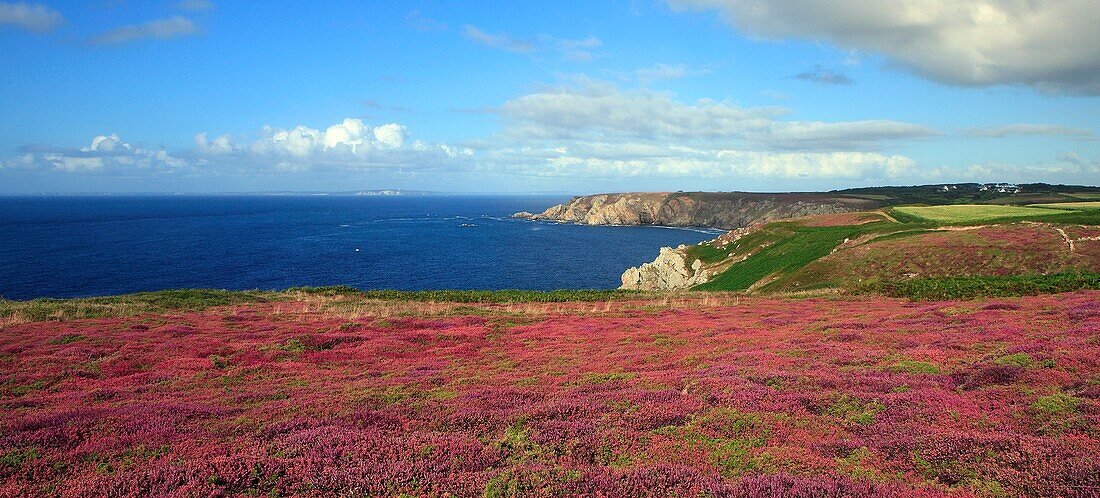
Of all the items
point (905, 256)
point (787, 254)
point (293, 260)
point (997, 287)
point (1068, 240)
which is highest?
point (1068, 240)

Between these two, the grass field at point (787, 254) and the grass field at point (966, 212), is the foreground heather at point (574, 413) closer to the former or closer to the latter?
the grass field at point (787, 254)

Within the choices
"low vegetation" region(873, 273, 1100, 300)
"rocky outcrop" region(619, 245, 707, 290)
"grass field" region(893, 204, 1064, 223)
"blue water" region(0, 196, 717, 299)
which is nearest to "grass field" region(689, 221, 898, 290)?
"rocky outcrop" region(619, 245, 707, 290)

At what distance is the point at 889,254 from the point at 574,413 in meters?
49.6

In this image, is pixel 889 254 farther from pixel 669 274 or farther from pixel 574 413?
pixel 574 413

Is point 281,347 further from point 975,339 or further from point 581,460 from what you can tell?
point 975,339

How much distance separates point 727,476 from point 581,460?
2454 millimetres

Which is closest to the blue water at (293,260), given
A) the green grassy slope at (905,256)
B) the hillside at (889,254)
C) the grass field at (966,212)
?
the hillside at (889,254)

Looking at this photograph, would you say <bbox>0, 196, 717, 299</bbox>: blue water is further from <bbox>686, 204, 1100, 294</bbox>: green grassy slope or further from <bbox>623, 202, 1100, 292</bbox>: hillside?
<bbox>686, 204, 1100, 294</bbox>: green grassy slope

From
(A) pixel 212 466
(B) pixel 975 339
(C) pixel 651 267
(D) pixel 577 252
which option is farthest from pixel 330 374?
(D) pixel 577 252

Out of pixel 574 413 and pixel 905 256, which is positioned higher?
pixel 905 256

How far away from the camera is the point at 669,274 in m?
83.1

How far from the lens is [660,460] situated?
956 centimetres

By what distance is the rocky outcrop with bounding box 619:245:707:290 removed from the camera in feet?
255

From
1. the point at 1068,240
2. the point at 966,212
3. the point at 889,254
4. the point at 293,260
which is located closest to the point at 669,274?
the point at 889,254
